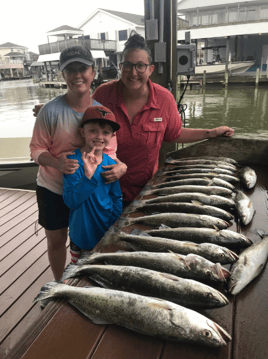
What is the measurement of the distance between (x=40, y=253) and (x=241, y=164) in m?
3.03

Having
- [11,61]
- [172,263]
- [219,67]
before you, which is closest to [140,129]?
[172,263]

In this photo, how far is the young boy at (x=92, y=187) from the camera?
2.08 m

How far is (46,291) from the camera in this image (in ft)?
4.64

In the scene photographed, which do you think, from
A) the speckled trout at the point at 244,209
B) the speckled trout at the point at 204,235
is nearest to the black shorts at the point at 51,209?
the speckled trout at the point at 204,235

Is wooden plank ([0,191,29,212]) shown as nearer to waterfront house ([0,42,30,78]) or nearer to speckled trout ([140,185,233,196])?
speckled trout ([140,185,233,196])

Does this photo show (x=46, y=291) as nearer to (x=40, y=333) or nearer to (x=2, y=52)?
(x=40, y=333)

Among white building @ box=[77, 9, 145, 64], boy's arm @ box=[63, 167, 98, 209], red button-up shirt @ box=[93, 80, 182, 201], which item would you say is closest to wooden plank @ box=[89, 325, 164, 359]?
boy's arm @ box=[63, 167, 98, 209]

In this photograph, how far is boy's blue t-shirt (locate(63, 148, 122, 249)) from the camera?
2.17 meters

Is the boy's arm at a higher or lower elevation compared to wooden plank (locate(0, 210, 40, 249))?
higher

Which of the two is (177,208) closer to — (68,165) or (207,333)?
(68,165)

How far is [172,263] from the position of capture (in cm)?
147

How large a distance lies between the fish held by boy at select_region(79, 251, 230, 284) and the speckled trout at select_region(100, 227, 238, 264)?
4.4 inches

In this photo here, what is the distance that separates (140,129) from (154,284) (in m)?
1.98

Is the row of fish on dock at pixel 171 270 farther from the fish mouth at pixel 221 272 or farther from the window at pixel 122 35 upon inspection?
the window at pixel 122 35
